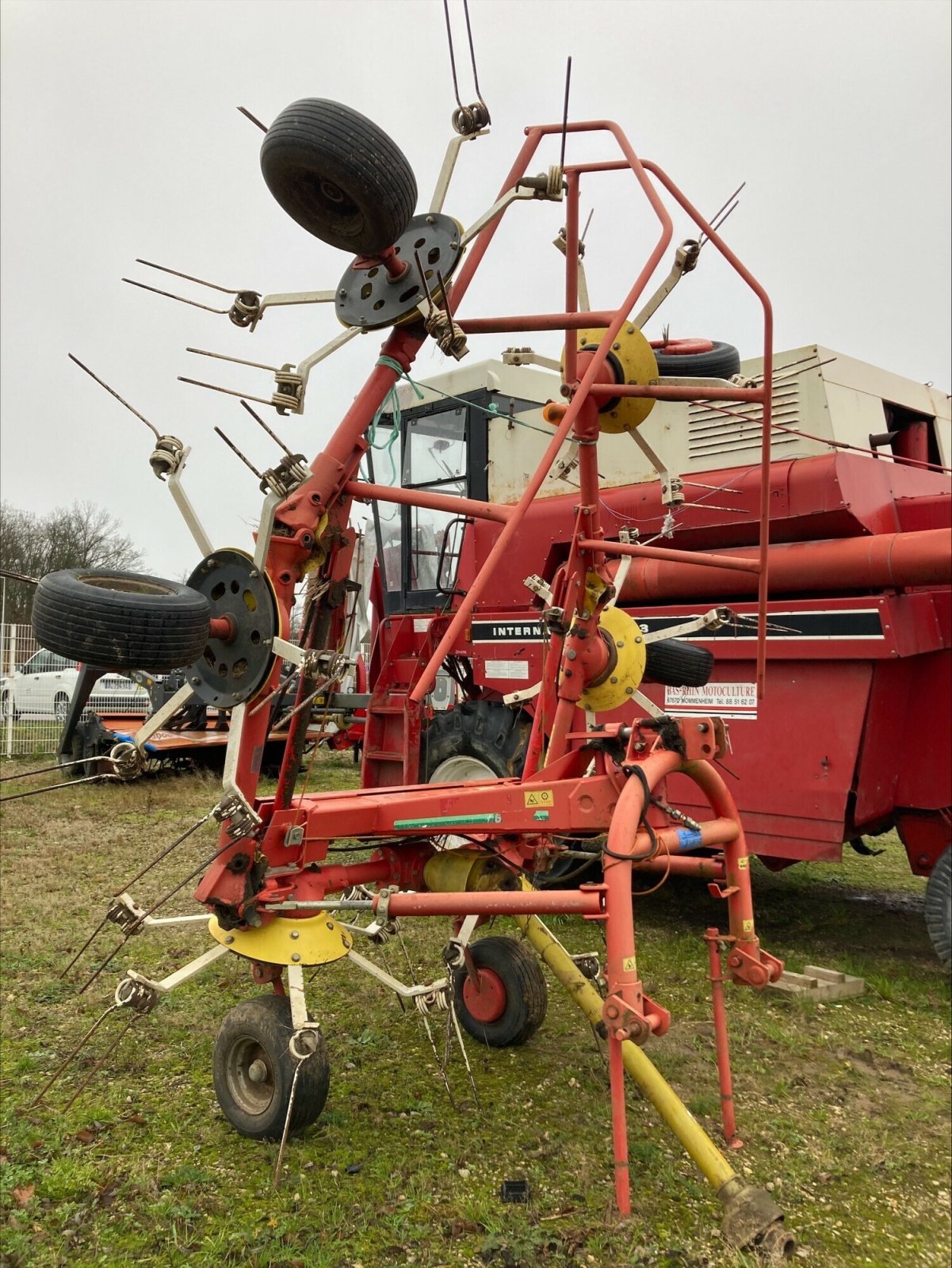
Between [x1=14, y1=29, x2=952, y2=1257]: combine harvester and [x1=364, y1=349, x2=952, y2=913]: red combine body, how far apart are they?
0.47m

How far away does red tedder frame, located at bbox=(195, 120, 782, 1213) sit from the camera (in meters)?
2.83

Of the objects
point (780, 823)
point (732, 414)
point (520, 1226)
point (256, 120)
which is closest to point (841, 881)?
point (780, 823)

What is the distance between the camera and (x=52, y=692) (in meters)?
14.4

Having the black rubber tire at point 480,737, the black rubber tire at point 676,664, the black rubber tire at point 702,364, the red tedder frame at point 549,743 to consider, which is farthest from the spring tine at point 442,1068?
the black rubber tire at point 702,364

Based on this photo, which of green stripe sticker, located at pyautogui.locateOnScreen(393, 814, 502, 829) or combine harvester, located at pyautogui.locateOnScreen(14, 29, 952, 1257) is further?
green stripe sticker, located at pyautogui.locateOnScreen(393, 814, 502, 829)

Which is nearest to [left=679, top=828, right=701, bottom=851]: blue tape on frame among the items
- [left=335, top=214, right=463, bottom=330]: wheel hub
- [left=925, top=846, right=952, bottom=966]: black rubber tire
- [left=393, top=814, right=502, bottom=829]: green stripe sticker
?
[left=393, top=814, right=502, bottom=829]: green stripe sticker

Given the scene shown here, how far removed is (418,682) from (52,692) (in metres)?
12.8

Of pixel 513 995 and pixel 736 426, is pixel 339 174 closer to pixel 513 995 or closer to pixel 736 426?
pixel 513 995

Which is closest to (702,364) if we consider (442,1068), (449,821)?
(449,821)

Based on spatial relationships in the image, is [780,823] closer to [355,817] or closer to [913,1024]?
[913,1024]

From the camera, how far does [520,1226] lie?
99.3 inches

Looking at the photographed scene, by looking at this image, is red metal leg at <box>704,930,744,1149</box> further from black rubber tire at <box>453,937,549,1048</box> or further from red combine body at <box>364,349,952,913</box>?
red combine body at <box>364,349,952,913</box>

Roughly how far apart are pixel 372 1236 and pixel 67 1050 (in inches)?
63.0

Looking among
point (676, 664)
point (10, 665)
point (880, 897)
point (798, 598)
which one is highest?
point (798, 598)
